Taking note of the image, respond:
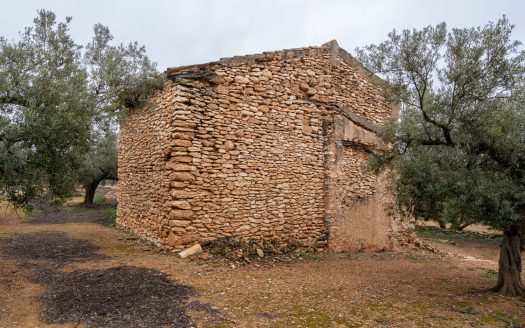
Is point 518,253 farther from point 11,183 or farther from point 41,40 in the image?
point 41,40

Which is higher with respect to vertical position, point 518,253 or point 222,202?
point 222,202

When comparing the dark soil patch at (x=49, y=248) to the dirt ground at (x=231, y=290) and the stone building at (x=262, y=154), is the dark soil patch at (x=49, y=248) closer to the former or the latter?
the dirt ground at (x=231, y=290)

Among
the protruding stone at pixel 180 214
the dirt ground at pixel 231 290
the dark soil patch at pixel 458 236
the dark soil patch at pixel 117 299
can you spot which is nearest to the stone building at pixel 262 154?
the protruding stone at pixel 180 214

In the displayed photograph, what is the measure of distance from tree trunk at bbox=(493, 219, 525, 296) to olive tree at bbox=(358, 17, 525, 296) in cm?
2

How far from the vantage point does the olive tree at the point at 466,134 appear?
6.16 metres

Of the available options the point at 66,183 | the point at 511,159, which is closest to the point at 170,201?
the point at 66,183

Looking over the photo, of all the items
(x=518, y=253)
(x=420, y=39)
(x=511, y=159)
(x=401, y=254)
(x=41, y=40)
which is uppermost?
(x=420, y=39)

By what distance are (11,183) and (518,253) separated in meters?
9.70

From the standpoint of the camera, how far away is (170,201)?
8992 mm

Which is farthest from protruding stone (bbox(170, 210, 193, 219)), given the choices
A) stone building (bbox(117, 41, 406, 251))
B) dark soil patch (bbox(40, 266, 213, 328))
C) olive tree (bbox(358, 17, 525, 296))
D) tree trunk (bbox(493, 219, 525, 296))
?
tree trunk (bbox(493, 219, 525, 296))

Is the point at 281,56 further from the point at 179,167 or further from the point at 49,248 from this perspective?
the point at 49,248

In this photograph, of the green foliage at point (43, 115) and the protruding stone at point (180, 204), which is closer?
the green foliage at point (43, 115)

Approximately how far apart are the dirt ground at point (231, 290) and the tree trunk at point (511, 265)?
366 mm

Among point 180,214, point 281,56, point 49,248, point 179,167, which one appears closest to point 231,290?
point 180,214
